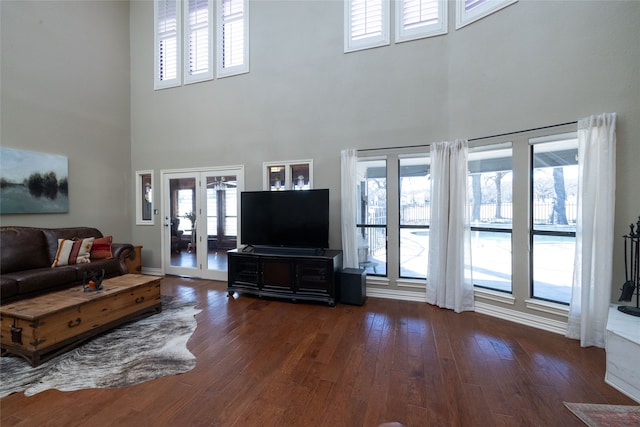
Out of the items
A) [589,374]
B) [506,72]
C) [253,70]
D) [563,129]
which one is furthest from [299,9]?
[589,374]

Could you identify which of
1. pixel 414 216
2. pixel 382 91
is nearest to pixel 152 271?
pixel 414 216

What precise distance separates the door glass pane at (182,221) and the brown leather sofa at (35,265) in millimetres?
1094

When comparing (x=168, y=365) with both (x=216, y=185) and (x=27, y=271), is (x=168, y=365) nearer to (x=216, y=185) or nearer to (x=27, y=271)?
(x=27, y=271)

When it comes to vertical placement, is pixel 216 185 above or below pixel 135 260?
above

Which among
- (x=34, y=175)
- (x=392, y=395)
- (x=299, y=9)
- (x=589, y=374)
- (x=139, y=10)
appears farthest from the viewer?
(x=139, y=10)

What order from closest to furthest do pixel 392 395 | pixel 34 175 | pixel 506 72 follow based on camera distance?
pixel 392 395
pixel 506 72
pixel 34 175

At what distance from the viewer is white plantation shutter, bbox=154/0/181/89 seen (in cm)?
552

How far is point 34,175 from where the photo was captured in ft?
14.1

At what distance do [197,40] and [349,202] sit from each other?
4658mm

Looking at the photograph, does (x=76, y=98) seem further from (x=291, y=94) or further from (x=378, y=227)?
(x=378, y=227)

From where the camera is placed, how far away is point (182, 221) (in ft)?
18.0

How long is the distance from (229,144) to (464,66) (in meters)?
4.06

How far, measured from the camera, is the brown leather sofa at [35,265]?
3.29m

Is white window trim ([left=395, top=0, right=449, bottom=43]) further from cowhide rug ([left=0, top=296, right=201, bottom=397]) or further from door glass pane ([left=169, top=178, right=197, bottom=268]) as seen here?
cowhide rug ([left=0, top=296, right=201, bottom=397])
